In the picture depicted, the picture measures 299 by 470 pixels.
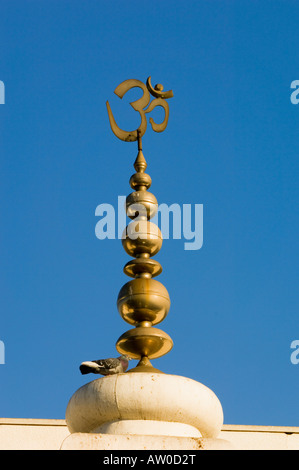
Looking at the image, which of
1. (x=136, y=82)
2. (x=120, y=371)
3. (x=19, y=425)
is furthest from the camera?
(x=19, y=425)

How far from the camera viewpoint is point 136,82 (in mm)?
11117

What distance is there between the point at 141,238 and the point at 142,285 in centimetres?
59

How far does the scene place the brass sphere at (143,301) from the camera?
31.7ft

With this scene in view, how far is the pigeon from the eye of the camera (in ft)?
30.2

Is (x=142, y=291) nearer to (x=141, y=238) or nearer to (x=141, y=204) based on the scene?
(x=141, y=238)

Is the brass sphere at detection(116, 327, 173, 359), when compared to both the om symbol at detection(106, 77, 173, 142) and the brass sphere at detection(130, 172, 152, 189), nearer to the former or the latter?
the brass sphere at detection(130, 172, 152, 189)

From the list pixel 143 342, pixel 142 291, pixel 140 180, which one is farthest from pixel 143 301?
pixel 140 180

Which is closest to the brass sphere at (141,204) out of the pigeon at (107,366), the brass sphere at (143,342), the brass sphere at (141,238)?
the brass sphere at (141,238)

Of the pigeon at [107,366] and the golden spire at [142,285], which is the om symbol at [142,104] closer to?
the golden spire at [142,285]
